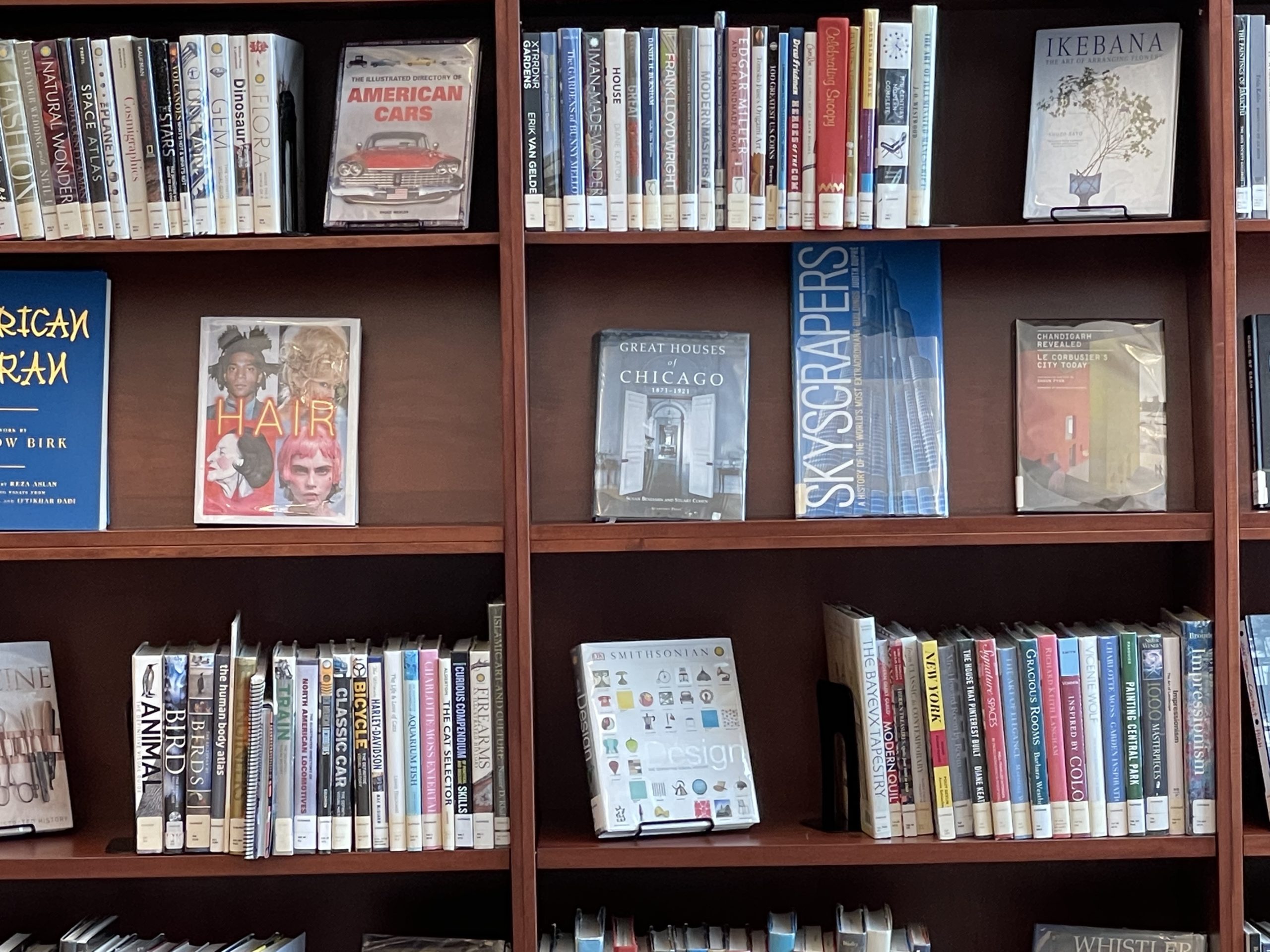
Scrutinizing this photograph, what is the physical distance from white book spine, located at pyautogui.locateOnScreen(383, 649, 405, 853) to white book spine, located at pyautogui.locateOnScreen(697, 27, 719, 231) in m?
0.79

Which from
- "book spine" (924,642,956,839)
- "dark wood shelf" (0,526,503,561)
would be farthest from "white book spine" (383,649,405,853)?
"book spine" (924,642,956,839)

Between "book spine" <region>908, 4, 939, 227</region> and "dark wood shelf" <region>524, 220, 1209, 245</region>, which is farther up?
"book spine" <region>908, 4, 939, 227</region>

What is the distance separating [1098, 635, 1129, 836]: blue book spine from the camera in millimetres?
1732

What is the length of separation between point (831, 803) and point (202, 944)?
1.04m

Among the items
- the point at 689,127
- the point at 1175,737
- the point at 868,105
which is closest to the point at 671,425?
the point at 689,127

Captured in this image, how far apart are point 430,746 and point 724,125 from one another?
1.00 metres

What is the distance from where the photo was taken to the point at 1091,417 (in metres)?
1.86

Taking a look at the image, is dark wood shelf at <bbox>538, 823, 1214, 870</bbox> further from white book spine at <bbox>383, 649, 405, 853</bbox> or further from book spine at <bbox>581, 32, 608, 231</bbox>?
book spine at <bbox>581, 32, 608, 231</bbox>

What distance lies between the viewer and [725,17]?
1.83 metres

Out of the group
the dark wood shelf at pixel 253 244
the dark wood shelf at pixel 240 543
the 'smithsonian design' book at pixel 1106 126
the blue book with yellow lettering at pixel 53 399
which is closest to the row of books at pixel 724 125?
the dark wood shelf at pixel 253 244

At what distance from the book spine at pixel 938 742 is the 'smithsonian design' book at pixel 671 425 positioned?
0.35 metres

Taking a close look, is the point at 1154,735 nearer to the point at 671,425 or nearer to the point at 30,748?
the point at 671,425

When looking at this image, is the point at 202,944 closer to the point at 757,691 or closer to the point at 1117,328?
the point at 757,691

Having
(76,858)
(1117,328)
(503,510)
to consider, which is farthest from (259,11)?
(1117,328)
